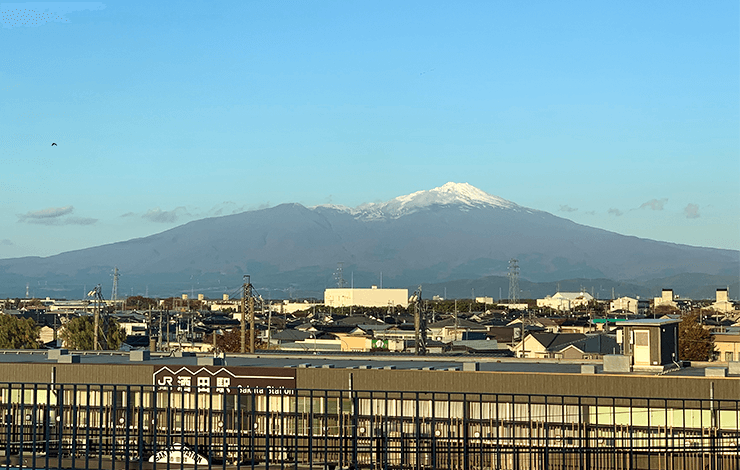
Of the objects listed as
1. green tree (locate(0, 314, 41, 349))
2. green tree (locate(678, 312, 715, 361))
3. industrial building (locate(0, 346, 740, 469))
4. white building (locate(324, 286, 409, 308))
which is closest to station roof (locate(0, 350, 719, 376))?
industrial building (locate(0, 346, 740, 469))

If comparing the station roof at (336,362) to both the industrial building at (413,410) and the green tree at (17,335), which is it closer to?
the industrial building at (413,410)

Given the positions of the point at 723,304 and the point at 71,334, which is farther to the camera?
the point at 723,304

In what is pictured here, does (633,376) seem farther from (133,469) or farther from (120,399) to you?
(120,399)

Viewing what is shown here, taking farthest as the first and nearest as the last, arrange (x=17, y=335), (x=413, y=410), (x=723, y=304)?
(x=723, y=304) → (x=17, y=335) → (x=413, y=410)

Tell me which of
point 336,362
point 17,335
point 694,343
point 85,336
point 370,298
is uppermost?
point 336,362

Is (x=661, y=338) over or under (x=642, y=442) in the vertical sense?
over

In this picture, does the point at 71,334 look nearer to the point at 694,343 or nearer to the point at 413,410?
the point at 694,343

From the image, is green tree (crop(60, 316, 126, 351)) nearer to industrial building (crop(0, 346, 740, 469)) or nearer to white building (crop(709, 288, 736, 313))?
industrial building (crop(0, 346, 740, 469))

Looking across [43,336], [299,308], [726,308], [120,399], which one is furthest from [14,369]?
[299,308]

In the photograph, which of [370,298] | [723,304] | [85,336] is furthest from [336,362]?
[370,298]
